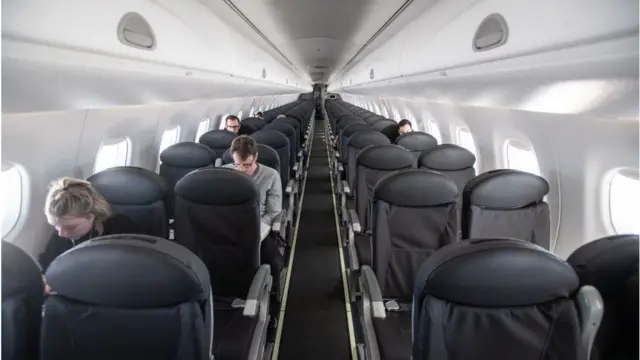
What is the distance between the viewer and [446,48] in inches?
227

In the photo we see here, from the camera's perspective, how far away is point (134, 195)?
411 cm

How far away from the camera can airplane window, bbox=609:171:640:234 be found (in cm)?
399

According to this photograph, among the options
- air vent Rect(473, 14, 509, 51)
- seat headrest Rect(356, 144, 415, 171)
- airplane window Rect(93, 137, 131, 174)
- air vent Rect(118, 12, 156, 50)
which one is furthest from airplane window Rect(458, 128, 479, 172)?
air vent Rect(118, 12, 156, 50)

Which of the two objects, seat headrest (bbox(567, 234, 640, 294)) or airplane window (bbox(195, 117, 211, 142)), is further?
airplane window (bbox(195, 117, 211, 142))

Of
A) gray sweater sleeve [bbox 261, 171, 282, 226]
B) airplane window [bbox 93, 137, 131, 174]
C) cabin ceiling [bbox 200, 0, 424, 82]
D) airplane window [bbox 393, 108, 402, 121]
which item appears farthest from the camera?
airplane window [bbox 393, 108, 402, 121]

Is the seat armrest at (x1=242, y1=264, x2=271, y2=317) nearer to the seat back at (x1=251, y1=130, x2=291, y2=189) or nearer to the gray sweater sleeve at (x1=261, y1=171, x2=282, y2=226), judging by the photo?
the gray sweater sleeve at (x1=261, y1=171, x2=282, y2=226)

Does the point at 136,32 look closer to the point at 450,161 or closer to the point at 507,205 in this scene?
the point at 507,205

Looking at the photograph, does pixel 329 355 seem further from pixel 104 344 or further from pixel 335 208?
pixel 335 208

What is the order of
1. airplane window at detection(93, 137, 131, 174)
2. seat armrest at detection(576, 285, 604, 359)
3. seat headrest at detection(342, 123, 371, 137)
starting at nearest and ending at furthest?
seat armrest at detection(576, 285, 604, 359) → airplane window at detection(93, 137, 131, 174) → seat headrest at detection(342, 123, 371, 137)

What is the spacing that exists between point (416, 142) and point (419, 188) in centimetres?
472

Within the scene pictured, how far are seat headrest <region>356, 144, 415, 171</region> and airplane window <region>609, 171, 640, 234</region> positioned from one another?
2.42m

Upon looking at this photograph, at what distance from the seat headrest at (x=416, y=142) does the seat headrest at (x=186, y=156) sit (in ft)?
11.2

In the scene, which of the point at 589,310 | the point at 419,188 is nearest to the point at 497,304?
the point at 589,310

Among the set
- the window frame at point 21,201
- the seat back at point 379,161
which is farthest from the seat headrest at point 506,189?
the window frame at point 21,201
